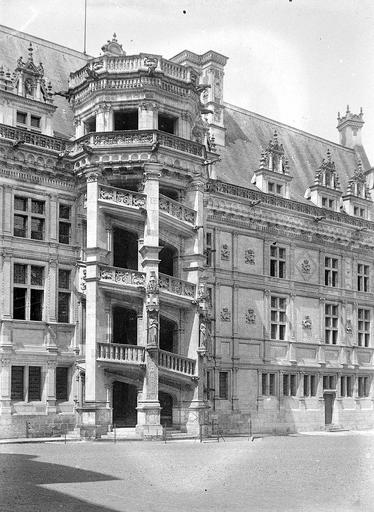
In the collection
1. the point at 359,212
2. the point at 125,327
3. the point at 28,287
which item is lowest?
the point at 125,327

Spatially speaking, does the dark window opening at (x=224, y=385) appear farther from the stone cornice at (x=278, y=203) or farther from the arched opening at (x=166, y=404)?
the stone cornice at (x=278, y=203)

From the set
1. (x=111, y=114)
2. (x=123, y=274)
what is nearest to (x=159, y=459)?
(x=123, y=274)

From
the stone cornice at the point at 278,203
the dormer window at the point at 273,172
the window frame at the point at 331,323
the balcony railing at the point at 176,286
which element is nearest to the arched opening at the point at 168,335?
the balcony railing at the point at 176,286

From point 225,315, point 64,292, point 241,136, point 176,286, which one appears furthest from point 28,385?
point 241,136

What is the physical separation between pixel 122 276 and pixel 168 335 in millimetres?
3989

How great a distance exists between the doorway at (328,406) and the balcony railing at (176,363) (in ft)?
37.5

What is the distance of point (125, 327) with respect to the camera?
30234 mm

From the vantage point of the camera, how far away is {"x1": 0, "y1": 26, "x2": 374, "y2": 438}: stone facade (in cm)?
2772

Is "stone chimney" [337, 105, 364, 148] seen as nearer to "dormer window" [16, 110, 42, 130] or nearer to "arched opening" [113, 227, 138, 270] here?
"arched opening" [113, 227, 138, 270]

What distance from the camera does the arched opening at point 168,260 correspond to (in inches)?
1209

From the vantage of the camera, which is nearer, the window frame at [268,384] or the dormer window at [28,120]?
the dormer window at [28,120]

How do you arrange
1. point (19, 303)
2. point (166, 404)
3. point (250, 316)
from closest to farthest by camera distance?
1. point (19, 303)
2. point (166, 404)
3. point (250, 316)

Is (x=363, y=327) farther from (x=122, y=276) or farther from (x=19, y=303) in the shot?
(x=19, y=303)

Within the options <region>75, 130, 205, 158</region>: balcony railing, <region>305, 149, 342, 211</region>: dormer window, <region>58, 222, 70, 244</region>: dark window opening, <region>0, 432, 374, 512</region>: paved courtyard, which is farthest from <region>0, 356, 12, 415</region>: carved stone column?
<region>305, 149, 342, 211</region>: dormer window
